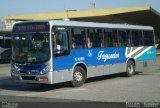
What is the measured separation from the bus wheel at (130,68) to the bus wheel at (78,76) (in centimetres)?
427

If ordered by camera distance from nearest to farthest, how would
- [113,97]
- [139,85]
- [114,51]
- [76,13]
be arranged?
1. [113,97]
2. [139,85]
3. [114,51]
4. [76,13]

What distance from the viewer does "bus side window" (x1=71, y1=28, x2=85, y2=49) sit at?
57.0ft

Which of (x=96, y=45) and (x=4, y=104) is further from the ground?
(x=96, y=45)

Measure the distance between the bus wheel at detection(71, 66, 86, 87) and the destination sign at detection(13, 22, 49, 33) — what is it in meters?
2.25

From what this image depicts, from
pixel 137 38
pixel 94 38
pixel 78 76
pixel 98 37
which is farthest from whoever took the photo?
pixel 137 38

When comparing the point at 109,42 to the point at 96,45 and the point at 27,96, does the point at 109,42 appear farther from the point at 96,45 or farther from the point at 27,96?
the point at 27,96

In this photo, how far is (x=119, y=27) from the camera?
68.6 ft

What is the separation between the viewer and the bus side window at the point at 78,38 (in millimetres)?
17381

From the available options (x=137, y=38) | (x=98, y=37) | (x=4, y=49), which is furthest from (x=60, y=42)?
(x=4, y=49)

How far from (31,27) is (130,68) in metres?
6.94

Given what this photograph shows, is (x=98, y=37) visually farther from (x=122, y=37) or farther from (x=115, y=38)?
(x=122, y=37)

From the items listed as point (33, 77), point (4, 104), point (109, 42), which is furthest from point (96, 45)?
point (4, 104)

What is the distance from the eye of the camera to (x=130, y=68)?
21797mm

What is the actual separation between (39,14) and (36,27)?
120ft
